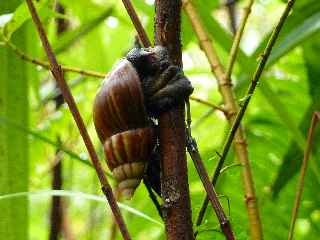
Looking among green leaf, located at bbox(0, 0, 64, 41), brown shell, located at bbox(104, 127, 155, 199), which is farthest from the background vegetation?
brown shell, located at bbox(104, 127, 155, 199)

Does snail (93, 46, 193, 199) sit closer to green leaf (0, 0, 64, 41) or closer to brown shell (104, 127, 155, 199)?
brown shell (104, 127, 155, 199)

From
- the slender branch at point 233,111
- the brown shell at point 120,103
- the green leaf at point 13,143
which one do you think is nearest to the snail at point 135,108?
the brown shell at point 120,103

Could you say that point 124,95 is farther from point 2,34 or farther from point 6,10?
point 6,10

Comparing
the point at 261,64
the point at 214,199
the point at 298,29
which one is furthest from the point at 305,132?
the point at 214,199

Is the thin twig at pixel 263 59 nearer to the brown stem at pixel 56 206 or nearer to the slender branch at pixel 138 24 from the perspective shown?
the slender branch at pixel 138 24

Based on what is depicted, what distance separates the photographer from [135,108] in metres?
0.53

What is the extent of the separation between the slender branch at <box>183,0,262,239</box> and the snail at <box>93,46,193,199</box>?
0.80 feet

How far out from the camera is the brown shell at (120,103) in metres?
0.53

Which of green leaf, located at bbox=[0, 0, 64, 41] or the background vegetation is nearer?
green leaf, located at bbox=[0, 0, 64, 41]

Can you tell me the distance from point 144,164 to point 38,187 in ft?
3.37

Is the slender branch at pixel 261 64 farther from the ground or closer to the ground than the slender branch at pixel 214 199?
farther from the ground

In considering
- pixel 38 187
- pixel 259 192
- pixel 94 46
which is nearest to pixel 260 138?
pixel 259 192

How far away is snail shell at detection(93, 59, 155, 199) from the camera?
1.72 ft

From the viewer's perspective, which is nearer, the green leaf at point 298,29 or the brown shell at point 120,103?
the brown shell at point 120,103
